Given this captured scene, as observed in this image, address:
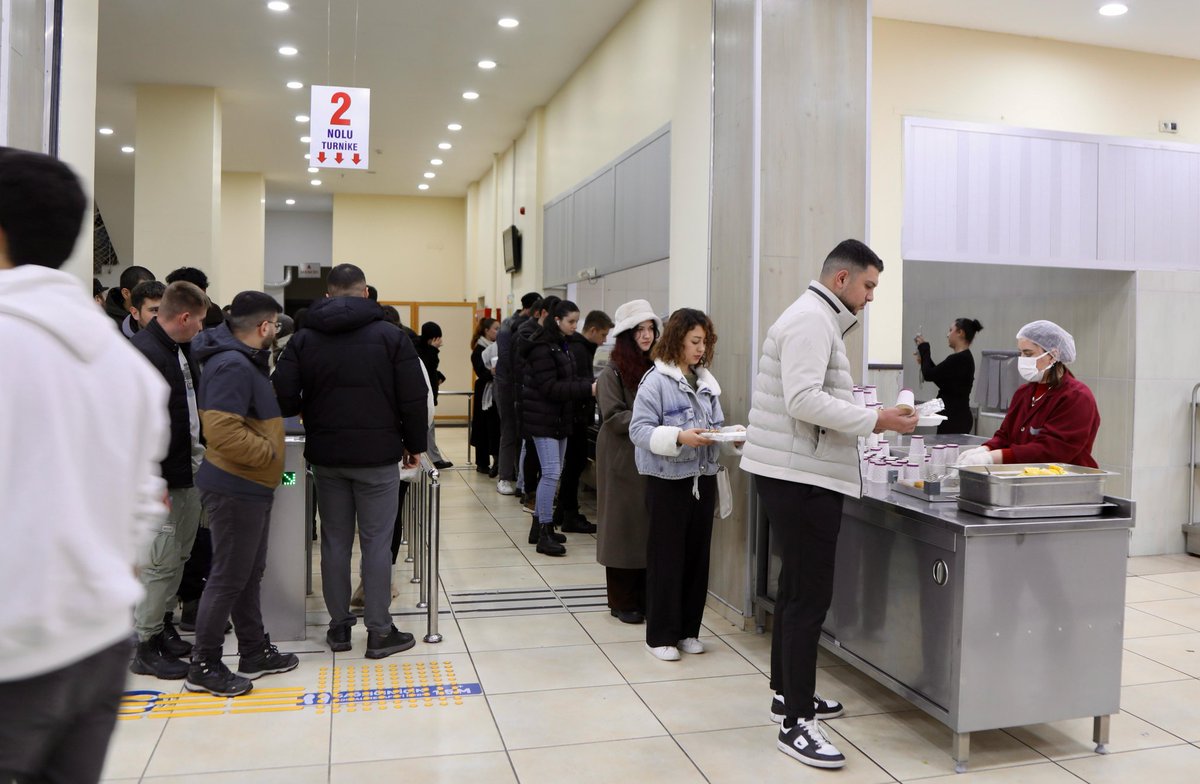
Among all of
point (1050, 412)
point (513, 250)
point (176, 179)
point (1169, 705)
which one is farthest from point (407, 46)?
point (1169, 705)

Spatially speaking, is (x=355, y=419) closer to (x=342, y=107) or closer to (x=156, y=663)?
(x=156, y=663)

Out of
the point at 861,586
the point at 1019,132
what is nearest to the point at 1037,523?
the point at 861,586

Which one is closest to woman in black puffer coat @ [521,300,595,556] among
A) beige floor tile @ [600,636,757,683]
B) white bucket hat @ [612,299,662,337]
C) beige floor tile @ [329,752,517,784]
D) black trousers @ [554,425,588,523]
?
black trousers @ [554,425,588,523]

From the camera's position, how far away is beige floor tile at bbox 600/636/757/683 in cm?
390

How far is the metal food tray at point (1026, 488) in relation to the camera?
3.09 meters

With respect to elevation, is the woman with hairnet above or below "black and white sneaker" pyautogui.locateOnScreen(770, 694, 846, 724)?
above

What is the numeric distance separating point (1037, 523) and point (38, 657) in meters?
2.81

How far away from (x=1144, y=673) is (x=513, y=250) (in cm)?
859

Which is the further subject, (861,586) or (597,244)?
(597,244)

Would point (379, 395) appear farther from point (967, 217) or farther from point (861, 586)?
point (967, 217)

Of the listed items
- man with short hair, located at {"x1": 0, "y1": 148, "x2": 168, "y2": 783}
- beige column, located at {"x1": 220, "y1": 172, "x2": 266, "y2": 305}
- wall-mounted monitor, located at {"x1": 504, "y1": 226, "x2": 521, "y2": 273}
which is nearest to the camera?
man with short hair, located at {"x1": 0, "y1": 148, "x2": 168, "y2": 783}

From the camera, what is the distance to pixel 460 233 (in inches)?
669

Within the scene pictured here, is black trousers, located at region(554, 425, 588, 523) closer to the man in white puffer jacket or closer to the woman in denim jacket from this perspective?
the woman in denim jacket

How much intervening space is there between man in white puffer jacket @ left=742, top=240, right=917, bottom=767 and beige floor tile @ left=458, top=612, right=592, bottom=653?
140 cm
